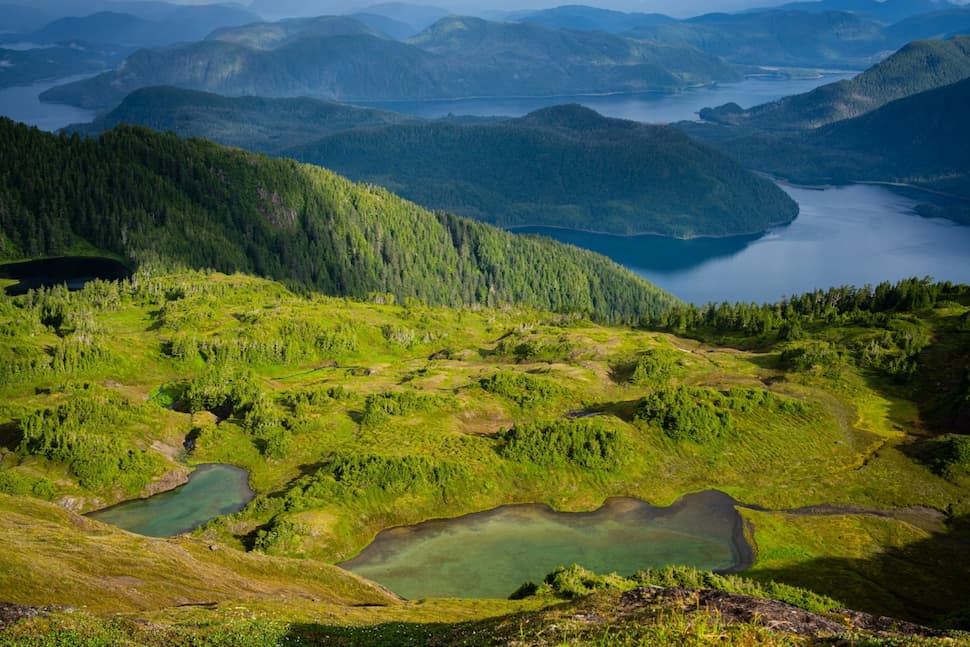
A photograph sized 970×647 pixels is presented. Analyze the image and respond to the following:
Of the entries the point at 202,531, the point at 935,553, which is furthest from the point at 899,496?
the point at 202,531

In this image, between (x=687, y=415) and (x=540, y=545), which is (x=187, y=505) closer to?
(x=540, y=545)

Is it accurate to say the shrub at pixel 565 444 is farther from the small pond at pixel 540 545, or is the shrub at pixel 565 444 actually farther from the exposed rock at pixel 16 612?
the exposed rock at pixel 16 612

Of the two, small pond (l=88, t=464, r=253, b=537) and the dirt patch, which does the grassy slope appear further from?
the dirt patch

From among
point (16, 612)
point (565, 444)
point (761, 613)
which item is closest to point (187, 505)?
point (565, 444)

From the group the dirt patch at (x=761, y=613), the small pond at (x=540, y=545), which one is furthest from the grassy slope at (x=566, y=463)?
the dirt patch at (x=761, y=613)

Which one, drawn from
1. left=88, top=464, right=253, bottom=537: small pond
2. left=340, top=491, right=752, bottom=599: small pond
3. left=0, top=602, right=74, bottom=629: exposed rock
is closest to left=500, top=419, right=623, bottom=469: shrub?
left=340, top=491, right=752, bottom=599: small pond

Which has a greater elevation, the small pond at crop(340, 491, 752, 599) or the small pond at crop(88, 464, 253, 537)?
the small pond at crop(340, 491, 752, 599)

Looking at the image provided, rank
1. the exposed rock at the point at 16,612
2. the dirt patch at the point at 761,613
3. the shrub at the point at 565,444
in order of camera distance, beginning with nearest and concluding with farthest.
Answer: the exposed rock at the point at 16,612 < the dirt patch at the point at 761,613 < the shrub at the point at 565,444
